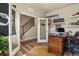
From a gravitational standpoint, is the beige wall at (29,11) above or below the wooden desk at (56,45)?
above

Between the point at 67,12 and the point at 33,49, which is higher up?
the point at 67,12

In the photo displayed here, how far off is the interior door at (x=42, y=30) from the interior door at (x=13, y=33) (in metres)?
0.35

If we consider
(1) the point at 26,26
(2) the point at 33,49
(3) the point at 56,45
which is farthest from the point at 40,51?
(1) the point at 26,26

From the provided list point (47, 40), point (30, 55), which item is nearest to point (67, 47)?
point (47, 40)

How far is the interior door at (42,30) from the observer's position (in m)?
1.73

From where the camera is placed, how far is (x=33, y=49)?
1726 millimetres

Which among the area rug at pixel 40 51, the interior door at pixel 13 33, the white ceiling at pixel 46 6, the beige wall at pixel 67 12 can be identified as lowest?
the area rug at pixel 40 51

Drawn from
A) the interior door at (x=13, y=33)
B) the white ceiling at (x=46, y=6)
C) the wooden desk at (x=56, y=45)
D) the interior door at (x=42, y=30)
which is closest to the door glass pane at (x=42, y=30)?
the interior door at (x=42, y=30)

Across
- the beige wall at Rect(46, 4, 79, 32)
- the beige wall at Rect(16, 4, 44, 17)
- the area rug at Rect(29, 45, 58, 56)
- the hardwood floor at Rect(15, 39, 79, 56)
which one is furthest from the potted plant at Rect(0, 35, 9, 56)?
the beige wall at Rect(46, 4, 79, 32)

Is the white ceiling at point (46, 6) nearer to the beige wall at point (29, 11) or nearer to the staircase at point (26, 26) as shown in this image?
the beige wall at point (29, 11)

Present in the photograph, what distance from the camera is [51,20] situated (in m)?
1.72

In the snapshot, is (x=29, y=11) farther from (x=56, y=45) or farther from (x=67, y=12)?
(x=56, y=45)

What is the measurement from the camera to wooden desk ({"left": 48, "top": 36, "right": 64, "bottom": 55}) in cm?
171

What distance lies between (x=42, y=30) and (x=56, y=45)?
0.33 m
